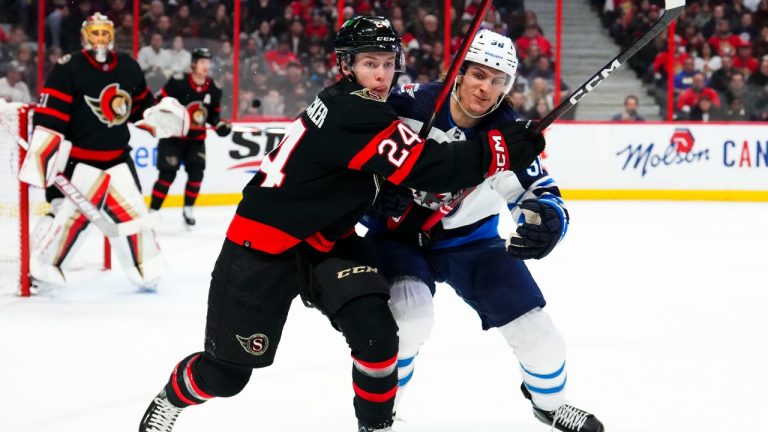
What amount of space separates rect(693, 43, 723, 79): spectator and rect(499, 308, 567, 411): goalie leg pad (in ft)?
23.4

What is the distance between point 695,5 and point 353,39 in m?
7.83

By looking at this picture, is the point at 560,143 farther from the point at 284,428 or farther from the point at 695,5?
the point at 284,428

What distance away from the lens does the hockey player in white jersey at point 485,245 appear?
8.51ft

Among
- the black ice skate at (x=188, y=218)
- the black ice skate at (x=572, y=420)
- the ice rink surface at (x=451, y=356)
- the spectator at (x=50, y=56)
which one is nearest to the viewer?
the black ice skate at (x=572, y=420)

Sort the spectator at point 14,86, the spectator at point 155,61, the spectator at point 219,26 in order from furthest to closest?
the spectator at point 219,26
the spectator at point 155,61
the spectator at point 14,86

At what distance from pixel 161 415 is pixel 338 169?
776mm

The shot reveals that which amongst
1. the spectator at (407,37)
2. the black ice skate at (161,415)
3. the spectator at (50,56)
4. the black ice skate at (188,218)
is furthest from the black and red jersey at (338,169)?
the spectator at (407,37)

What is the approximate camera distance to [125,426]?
115 inches

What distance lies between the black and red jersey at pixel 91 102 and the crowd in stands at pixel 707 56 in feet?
17.5

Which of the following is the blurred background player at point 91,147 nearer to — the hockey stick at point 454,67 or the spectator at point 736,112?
the hockey stick at point 454,67

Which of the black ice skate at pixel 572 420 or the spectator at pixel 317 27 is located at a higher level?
the spectator at pixel 317 27

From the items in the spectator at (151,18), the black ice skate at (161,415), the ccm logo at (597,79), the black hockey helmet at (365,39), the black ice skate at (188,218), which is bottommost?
the black ice skate at (188,218)

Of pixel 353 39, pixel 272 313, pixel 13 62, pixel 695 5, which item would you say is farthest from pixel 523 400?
pixel 695 5

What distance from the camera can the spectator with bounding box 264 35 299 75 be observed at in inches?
343
